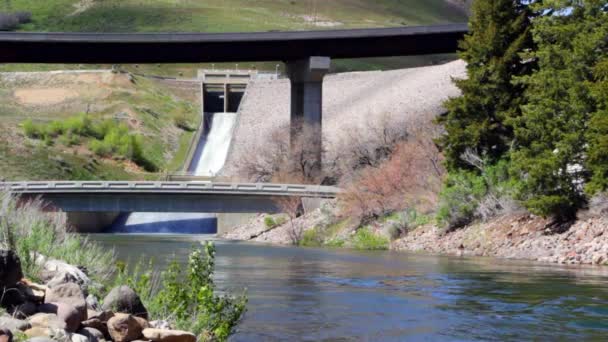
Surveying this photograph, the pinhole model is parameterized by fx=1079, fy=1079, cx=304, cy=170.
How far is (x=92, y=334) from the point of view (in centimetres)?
1501

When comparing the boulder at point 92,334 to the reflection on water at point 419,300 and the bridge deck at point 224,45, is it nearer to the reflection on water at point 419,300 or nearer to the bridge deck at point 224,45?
the reflection on water at point 419,300

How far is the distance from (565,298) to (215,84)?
117 metres

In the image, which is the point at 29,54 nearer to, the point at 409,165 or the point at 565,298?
the point at 409,165

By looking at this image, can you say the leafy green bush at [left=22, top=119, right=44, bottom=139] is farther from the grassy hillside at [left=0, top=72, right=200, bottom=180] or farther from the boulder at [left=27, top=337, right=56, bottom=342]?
the boulder at [left=27, top=337, right=56, bottom=342]

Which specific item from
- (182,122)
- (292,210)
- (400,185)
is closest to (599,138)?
(400,185)

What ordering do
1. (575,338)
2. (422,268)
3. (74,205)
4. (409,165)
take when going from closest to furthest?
(575,338), (422,268), (409,165), (74,205)

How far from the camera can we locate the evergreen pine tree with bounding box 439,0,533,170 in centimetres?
5319

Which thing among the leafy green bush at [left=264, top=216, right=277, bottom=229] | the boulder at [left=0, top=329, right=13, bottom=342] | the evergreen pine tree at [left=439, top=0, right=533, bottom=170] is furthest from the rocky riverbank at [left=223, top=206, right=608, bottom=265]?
the boulder at [left=0, top=329, right=13, bottom=342]

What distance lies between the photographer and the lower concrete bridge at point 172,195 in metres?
75.4

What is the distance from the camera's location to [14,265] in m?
14.8

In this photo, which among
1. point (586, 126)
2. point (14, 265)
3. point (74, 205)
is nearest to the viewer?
point (14, 265)

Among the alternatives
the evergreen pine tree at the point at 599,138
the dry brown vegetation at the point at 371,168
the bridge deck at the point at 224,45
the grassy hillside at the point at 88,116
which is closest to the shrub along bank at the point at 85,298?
the evergreen pine tree at the point at 599,138

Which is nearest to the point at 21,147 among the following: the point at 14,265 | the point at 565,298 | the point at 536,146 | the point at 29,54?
the point at 29,54

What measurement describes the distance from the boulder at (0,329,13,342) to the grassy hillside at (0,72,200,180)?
86.6 m
